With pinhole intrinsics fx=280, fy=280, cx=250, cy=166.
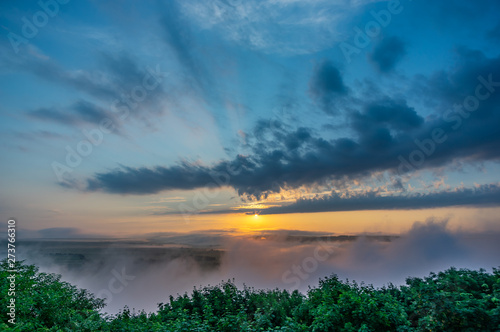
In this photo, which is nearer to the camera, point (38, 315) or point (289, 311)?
point (38, 315)

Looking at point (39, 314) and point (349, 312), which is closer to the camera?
point (349, 312)

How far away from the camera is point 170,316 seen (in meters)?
15.4

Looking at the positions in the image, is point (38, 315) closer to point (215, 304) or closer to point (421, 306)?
point (215, 304)

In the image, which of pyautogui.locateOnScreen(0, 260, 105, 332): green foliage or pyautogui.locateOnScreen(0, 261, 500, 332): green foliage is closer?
pyautogui.locateOnScreen(0, 261, 500, 332): green foliage

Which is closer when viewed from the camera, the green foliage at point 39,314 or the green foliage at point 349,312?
the green foliage at point 349,312

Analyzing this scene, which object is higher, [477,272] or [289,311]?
[477,272]

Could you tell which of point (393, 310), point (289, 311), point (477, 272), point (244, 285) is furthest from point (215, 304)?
point (477, 272)

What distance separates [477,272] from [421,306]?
18.4 feet

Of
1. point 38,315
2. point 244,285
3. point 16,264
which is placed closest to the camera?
point 38,315

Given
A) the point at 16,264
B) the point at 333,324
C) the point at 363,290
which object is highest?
the point at 16,264

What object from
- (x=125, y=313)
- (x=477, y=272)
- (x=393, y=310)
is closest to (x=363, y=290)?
(x=393, y=310)

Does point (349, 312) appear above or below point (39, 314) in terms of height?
below

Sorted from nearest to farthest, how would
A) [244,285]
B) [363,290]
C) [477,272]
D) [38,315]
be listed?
[38,315] < [363,290] < [477,272] < [244,285]

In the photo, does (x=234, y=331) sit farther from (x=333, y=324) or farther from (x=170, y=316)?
(x=170, y=316)
